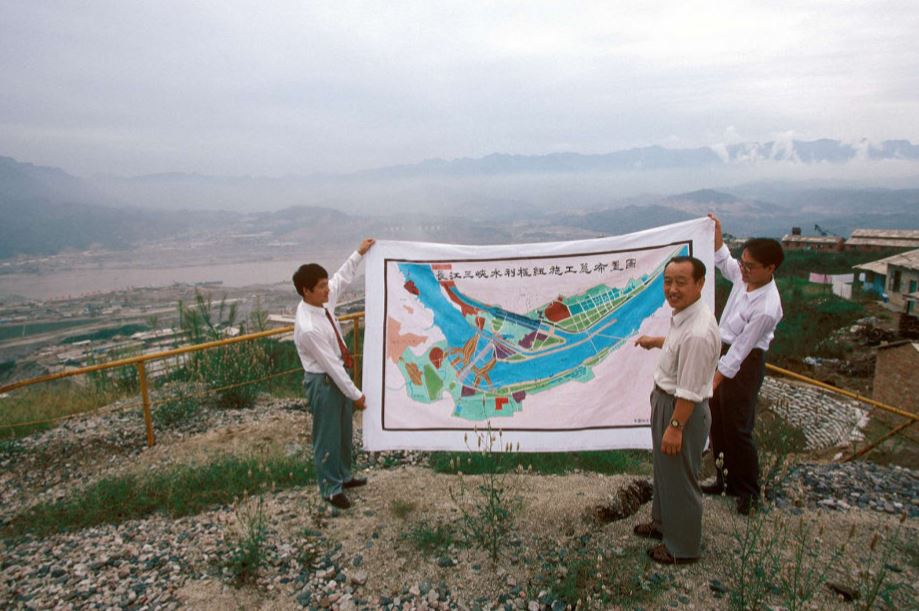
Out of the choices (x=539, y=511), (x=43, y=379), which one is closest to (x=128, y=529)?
(x=43, y=379)

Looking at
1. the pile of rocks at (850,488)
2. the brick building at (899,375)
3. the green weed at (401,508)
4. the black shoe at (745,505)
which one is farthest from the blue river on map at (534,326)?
the brick building at (899,375)

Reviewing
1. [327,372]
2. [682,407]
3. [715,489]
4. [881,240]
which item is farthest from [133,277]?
[881,240]

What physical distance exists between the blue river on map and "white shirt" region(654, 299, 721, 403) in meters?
1.34

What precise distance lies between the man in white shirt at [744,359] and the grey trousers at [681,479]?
67cm

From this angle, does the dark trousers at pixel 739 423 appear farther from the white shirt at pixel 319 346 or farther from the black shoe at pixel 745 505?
the white shirt at pixel 319 346

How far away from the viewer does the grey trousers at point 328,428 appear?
14.9ft

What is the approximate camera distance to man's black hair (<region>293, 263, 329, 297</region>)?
4328 mm

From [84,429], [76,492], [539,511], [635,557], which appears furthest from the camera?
[84,429]

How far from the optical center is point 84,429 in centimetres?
773

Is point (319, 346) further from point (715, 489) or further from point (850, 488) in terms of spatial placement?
point (850, 488)

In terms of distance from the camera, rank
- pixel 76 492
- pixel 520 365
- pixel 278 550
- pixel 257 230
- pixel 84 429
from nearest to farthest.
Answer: pixel 278 550, pixel 520 365, pixel 76 492, pixel 84 429, pixel 257 230

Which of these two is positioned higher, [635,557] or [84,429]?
[635,557]

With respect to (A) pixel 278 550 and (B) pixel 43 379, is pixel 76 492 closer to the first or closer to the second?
(B) pixel 43 379

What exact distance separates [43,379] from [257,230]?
170433 millimetres
